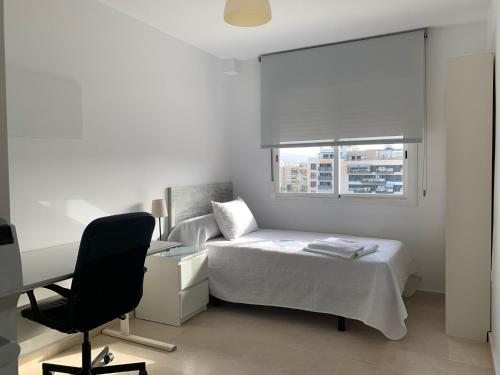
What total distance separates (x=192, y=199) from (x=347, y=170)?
1737 mm

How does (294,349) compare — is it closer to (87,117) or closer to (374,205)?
(374,205)

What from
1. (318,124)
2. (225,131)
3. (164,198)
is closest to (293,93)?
(318,124)

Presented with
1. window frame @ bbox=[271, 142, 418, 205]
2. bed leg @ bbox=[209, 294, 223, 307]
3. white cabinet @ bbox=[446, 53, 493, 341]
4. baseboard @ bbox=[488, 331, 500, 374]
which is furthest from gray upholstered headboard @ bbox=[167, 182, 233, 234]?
baseboard @ bbox=[488, 331, 500, 374]

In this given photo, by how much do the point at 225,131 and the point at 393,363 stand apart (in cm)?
320

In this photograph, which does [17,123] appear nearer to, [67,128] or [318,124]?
[67,128]

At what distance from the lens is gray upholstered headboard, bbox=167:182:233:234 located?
153 inches

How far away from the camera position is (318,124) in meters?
4.33

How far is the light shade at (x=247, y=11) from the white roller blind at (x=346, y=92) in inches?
78.6

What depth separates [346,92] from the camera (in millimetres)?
4156

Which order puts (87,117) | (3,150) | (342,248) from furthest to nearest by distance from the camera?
(342,248)
(87,117)
(3,150)

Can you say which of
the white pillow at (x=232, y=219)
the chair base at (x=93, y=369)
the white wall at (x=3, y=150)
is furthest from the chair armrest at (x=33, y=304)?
the white pillow at (x=232, y=219)

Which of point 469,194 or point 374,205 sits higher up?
point 469,194

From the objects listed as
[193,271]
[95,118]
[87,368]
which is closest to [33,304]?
[87,368]

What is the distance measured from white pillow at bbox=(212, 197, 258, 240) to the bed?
0.10 meters
